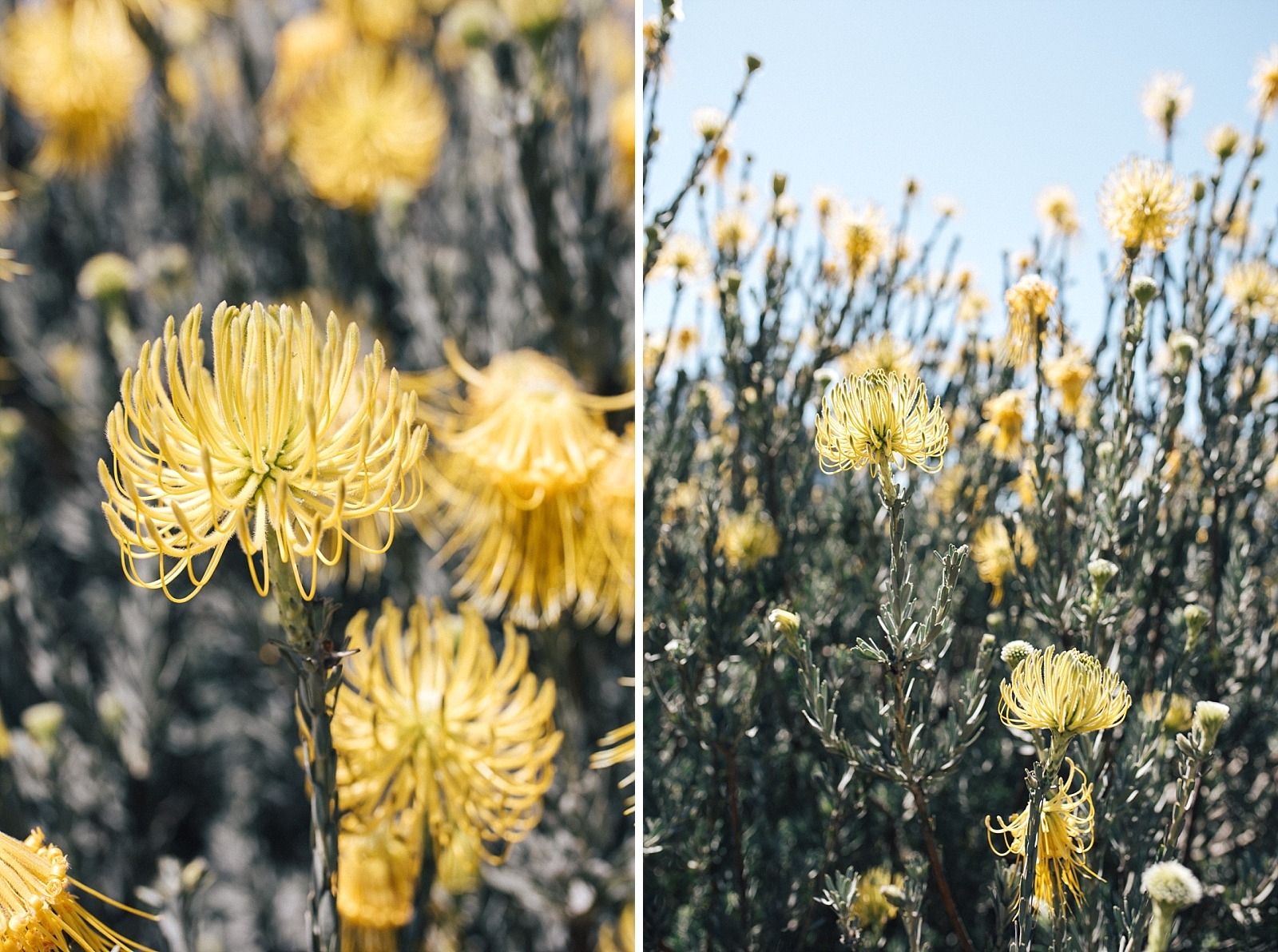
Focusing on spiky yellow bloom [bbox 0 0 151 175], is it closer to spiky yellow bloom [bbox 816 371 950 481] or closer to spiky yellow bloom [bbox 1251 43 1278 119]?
spiky yellow bloom [bbox 816 371 950 481]

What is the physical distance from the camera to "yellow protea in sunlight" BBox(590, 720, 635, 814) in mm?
746

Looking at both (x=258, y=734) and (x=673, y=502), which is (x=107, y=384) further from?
(x=673, y=502)

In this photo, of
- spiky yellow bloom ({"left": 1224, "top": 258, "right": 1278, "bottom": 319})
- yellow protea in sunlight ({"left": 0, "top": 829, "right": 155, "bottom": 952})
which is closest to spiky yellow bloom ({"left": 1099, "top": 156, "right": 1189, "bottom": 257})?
spiky yellow bloom ({"left": 1224, "top": 258, "right": 1278, "bottom": 319})

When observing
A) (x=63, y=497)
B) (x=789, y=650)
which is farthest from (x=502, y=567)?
(x=63, y=497)

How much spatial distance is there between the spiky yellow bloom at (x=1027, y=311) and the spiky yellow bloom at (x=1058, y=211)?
5.5 inches

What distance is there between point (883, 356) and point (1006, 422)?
4.7 inches

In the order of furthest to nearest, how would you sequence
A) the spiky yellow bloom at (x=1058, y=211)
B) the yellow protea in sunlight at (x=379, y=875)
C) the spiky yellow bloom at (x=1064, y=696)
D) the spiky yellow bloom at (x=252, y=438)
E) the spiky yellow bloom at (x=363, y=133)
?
1. the spiky yellow bloom at (x=363, y=133)
2. the spiky yellow bloom at (x=1058, y=211)
3. the yellow protea in sunlight at (x=379, y=875)
4. the spiky yellow bloom at (x=1064, y=696)
5. the spiky yellow bloom at (x=252, y=438)

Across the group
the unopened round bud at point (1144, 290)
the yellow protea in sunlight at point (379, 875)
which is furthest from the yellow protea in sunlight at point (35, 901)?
the unopened round bud at point (1144, 290)

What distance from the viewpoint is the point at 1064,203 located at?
0.81m

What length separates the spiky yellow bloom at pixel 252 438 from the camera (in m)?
0.36

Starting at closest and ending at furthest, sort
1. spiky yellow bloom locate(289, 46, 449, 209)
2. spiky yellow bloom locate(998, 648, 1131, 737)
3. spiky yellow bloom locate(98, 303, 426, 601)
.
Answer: spiky yellow bloom locate(98, 303, 426, 601) → spiky yellow bloom locate(998, 648, 1131, 737) → spiky yellow bloom locate(289, 46, 449, 209)

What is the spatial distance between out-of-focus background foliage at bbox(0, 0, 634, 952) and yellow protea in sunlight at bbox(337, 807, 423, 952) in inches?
3.7

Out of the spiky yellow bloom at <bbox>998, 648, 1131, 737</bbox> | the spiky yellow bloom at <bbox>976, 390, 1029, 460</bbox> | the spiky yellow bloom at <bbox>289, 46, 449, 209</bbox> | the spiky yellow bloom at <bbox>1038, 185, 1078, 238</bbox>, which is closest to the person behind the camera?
the spiky yellow bloom at <bbox>998, 648, 1131, 737</bbox>

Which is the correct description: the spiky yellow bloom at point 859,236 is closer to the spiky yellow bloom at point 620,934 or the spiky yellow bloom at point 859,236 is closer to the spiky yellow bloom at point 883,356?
the spiky yellow bloom at point 883,356
